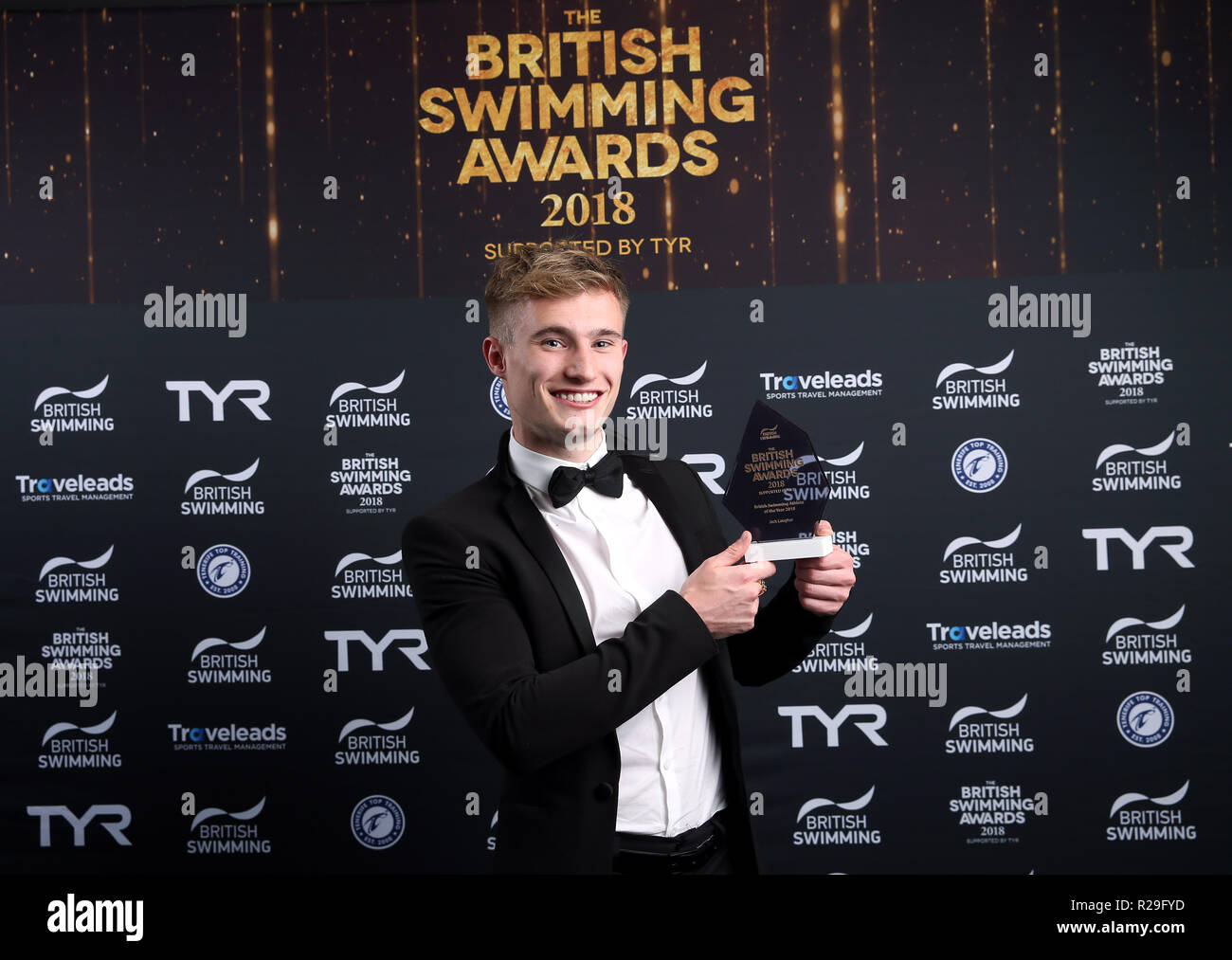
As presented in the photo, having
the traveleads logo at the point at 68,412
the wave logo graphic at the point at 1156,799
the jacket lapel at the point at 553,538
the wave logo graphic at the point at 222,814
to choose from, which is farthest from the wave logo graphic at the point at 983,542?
the traveleads logo at the point at 68,412

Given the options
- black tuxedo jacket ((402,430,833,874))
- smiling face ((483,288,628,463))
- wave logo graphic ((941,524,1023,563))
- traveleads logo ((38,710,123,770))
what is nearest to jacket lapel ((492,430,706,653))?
black tuxedo jacket ((402,430,833,874))

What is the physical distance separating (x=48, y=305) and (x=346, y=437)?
1341 millimetres

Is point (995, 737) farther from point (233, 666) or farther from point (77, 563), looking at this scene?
point (77, 563)

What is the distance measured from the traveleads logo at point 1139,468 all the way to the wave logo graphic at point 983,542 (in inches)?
13.8

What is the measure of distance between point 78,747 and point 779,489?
316 cm

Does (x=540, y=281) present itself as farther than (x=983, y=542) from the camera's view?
No

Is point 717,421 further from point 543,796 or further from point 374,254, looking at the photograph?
point 543,796

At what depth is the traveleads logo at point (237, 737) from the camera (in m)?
3.45

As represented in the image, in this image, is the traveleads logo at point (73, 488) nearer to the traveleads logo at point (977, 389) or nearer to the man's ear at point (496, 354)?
the man's ear at point (496, 354)

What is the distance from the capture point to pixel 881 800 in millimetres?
3383

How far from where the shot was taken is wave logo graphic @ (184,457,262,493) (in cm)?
347

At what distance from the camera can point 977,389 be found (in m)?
3.40

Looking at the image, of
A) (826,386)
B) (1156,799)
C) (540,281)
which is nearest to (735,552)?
(540,281)

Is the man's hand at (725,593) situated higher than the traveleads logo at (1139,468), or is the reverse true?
the traveleads logo at (1139,468)
